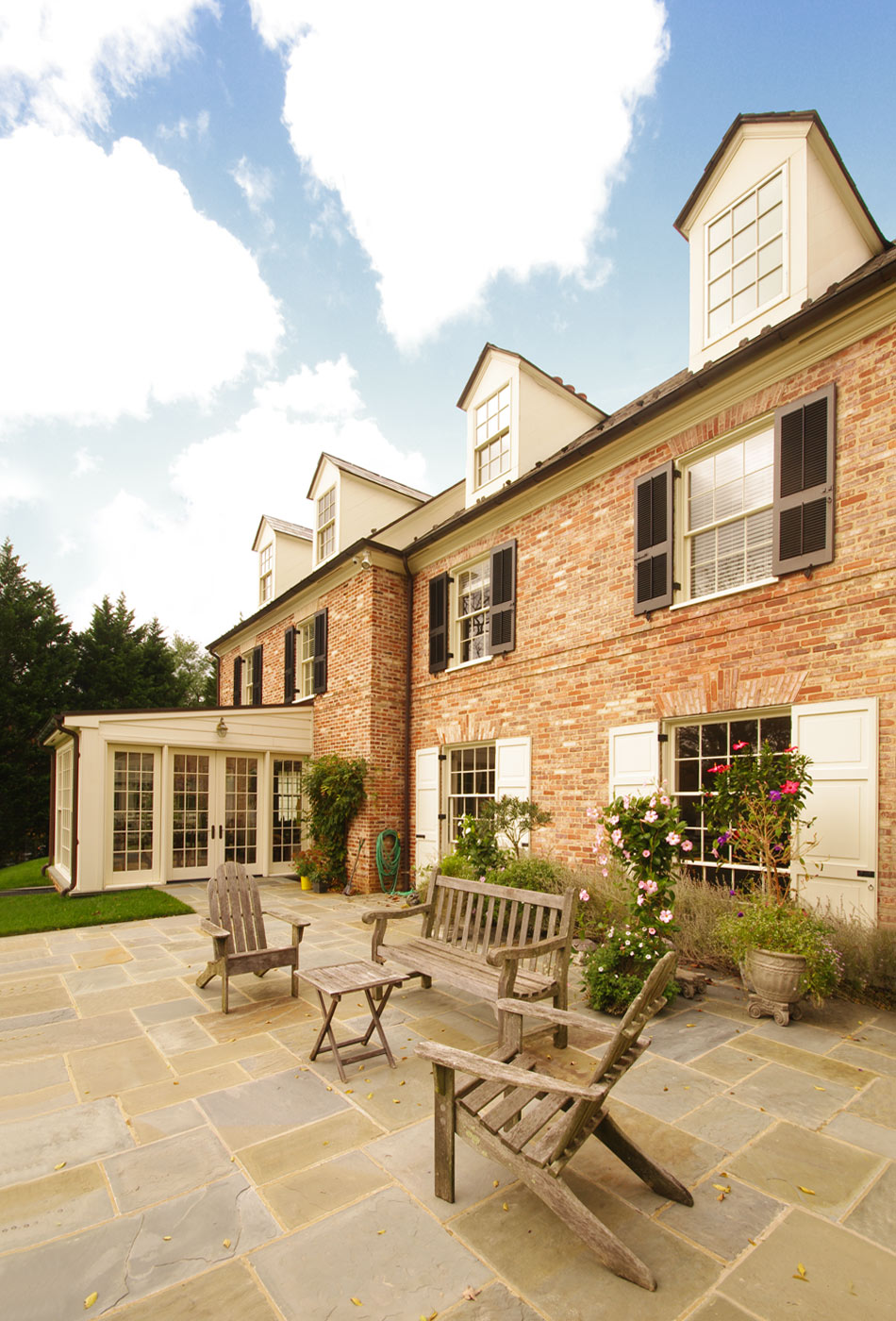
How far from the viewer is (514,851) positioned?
8.02 m

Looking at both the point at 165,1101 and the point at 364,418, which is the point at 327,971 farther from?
the point at 364,418

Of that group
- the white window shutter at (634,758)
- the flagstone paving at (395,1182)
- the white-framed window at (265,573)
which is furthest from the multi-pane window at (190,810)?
the white window shutter at (634,758)

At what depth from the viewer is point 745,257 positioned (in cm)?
696

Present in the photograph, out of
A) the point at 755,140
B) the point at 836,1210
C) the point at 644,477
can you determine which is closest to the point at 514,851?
the point at 644,477

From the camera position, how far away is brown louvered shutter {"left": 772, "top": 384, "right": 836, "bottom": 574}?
5711 mm

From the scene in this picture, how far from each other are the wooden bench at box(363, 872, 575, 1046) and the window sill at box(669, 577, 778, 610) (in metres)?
3.59

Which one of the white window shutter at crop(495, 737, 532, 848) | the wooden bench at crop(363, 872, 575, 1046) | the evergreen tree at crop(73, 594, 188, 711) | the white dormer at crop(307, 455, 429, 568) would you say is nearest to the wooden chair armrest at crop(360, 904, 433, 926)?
the wooden bench at crop(363, 872, 575, 1046)

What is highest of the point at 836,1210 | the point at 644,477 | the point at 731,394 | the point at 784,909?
the point at 731,394

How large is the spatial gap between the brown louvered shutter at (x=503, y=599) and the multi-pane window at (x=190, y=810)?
6.10 meters

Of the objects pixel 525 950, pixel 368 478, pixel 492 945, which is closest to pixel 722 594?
pixel 492 945

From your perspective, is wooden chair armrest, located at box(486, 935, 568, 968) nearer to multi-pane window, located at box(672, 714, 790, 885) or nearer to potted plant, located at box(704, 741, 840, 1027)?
potted plant, located at box(704, 741, 840, 1027)

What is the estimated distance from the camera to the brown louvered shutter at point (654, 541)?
7055 millimetres

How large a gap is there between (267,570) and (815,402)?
1404 centimetres

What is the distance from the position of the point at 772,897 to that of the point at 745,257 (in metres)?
6.59
